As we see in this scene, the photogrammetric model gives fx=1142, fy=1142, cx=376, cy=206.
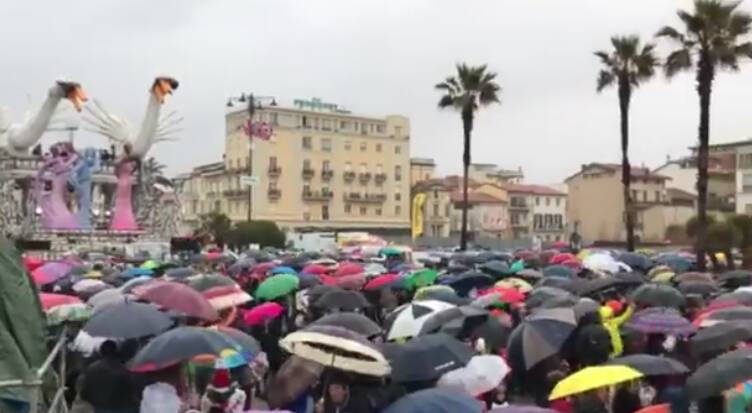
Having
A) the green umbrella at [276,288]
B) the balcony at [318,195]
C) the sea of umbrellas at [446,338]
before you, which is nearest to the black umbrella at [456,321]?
the sea of umbrellas at [446,338]

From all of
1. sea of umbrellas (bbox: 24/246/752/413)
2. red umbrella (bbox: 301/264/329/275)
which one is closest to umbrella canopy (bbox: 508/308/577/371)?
sea of umbrellas (bbox: 24/246/752/413)

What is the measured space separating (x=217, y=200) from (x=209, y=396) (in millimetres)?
102726

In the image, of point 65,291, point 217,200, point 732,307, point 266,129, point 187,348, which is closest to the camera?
point 187,348

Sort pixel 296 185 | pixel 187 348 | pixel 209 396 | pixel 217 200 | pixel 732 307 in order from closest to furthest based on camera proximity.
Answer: pixel 209 396 → pixel 187 348 → pixel 732 307 → pixel 296 185 → pixel 217 200

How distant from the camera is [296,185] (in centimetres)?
10156

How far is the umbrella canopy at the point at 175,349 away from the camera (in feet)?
26.3

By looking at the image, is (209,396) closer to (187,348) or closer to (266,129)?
(187,348)

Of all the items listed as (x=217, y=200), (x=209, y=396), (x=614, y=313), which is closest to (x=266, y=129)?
(x=217, y=200)

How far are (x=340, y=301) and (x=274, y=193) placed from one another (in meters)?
85.8

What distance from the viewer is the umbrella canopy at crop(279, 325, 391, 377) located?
7938 millimetres

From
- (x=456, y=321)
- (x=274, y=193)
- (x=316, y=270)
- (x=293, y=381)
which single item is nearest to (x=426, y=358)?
(x=293, y=381)

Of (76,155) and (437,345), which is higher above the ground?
(76,155)

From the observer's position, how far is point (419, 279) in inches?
703

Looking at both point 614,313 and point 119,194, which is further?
point 119,194
